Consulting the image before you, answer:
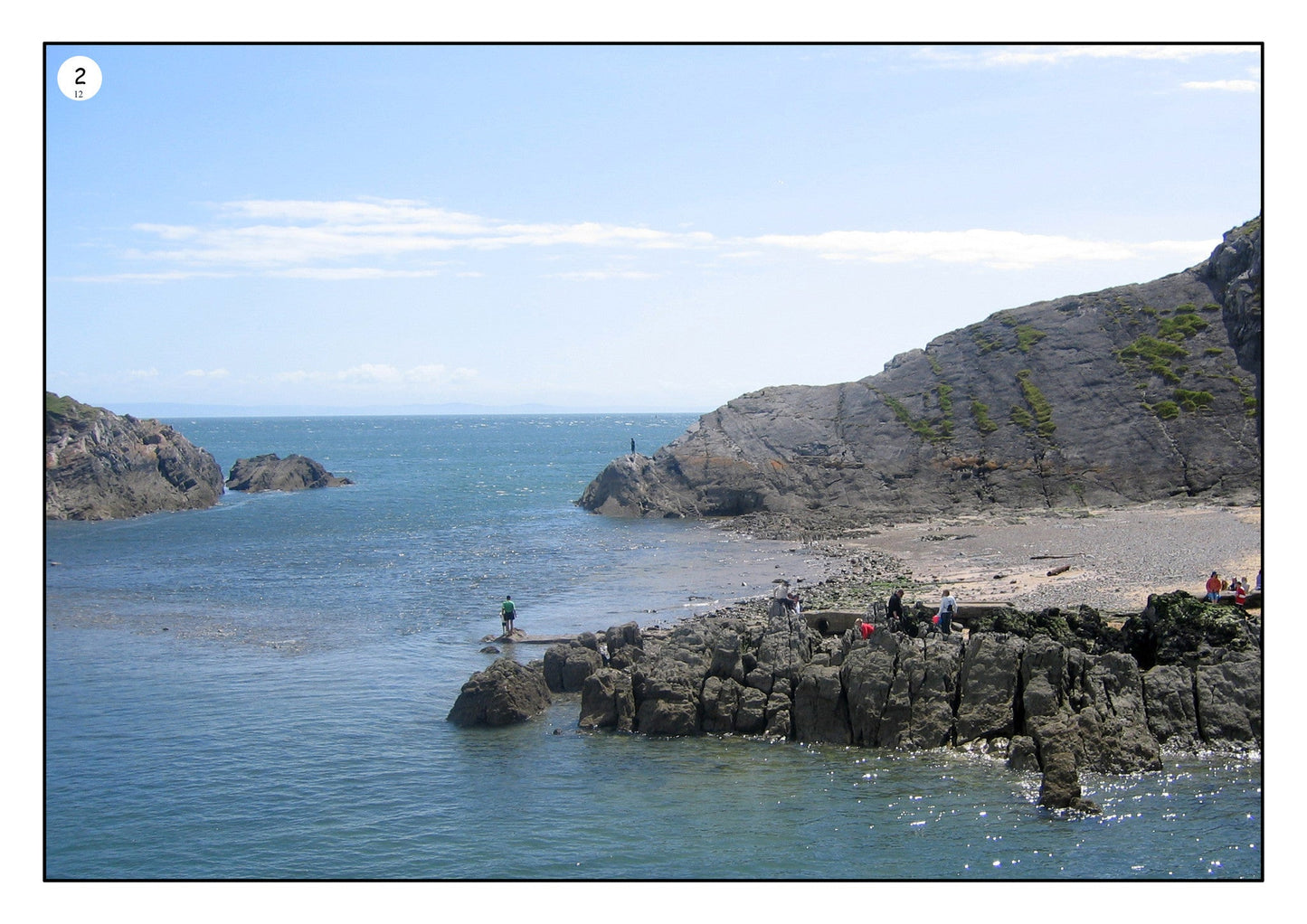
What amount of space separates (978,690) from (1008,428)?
50.8 meters

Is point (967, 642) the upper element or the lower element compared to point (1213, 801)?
upper

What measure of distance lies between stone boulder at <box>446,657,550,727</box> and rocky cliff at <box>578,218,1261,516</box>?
143ft

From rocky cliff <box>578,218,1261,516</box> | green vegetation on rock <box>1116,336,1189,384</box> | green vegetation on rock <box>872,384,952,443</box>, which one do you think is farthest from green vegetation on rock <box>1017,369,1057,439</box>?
green vegetation on rock <box>1116,336,1189,384</box>

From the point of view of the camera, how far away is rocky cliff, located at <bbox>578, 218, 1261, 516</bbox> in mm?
66625

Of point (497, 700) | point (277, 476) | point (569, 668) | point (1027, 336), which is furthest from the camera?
point (277, 476)

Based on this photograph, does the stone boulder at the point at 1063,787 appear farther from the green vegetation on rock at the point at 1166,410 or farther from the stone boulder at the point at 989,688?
the green vegetation on rock at the point at 1166,410

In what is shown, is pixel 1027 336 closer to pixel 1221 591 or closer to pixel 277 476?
pixel 1221 591

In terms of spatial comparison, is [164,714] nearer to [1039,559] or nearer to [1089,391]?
[1039,559]

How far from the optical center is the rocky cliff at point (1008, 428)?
2623 inches

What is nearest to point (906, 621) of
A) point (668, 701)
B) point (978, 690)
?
point (978, 690)

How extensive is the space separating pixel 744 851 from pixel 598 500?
6426 cm

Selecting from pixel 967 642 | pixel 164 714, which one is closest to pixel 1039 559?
pixel 967 642

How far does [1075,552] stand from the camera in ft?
156

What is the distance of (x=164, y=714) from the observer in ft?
97.2
